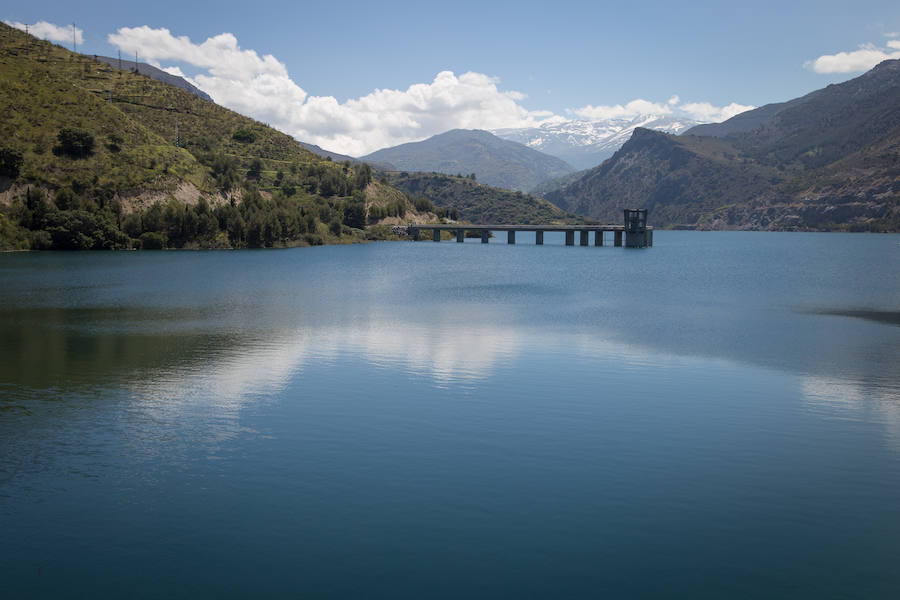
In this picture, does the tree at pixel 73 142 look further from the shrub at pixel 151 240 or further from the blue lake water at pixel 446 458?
the blue lake water at pixel 446 458

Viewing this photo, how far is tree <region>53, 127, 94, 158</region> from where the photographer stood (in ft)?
468

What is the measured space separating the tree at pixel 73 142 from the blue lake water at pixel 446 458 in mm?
104986

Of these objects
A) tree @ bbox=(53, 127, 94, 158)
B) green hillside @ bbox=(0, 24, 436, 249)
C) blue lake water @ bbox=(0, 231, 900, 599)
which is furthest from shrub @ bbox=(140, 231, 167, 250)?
blue lake water @ bbox=(0, 231, 900, 599)

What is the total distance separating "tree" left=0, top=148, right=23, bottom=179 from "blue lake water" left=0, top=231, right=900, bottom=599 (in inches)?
3851

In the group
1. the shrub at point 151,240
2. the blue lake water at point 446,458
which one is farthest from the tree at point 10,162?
the blue lake water at point 446,458

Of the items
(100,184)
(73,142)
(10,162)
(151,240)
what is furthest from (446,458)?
(73,142)

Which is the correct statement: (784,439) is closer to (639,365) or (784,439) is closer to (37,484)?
(639,365)

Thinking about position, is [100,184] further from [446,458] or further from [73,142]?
[446,458]

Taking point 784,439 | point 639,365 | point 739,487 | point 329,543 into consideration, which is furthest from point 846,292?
point 329,543

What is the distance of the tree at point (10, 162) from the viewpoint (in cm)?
13250

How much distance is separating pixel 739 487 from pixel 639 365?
57.7 ft

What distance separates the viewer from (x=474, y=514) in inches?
733

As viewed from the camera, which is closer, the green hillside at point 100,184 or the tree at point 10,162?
the tree at point 10,162

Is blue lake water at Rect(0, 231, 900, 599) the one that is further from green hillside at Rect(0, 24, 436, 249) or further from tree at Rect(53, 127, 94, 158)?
tree at Rect(53, 127, 94, 158)
